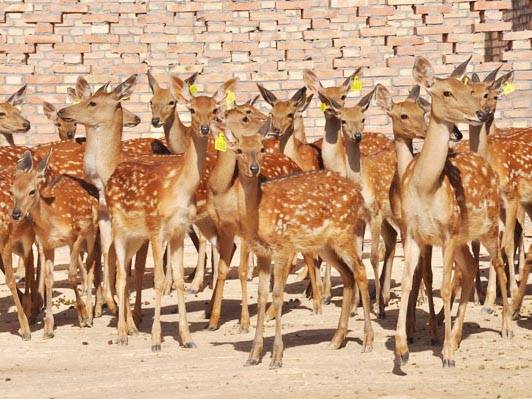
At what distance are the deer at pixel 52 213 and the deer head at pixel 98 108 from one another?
647mm

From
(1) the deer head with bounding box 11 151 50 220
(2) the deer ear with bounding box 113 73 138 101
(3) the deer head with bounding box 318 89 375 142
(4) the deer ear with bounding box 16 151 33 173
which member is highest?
(2) the deer ear with bounding box 113 73 138 101

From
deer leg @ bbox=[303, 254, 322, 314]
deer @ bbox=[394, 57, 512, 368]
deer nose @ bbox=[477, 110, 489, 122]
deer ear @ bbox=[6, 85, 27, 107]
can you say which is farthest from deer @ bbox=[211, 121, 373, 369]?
deer ear @ bbox=[6, 85, 27, 107]

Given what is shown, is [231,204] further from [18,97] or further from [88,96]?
[18,97]

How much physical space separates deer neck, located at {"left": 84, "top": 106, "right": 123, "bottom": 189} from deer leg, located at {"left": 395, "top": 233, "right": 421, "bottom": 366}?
3934mm

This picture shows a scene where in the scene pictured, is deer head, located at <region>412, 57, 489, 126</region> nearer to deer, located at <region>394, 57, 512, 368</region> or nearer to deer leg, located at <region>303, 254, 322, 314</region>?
deer, located at <region>394, 57, 512, 368</region>

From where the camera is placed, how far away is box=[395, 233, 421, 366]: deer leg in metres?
11.9

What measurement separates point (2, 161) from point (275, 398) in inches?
236

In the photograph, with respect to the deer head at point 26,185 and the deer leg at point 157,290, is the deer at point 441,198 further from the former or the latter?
the deer head at point 26,185

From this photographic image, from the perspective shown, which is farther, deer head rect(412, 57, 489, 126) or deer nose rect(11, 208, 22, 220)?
deer nose rect(11, 208, 22, 220)

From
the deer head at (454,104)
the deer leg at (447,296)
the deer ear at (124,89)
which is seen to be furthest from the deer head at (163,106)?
the deer leg at (447,296)

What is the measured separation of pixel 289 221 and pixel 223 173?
1.00 metres

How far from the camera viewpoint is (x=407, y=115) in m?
13.7

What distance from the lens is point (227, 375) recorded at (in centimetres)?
1172

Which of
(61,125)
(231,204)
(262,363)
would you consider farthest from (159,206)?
(61,125)
